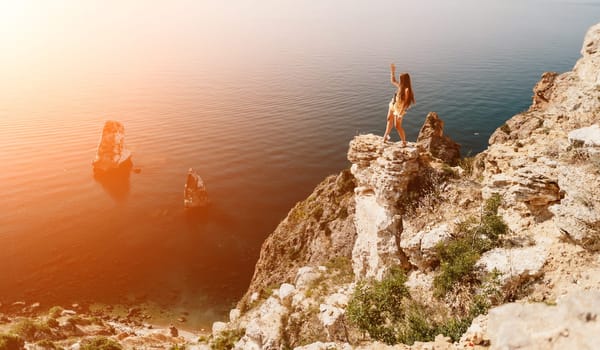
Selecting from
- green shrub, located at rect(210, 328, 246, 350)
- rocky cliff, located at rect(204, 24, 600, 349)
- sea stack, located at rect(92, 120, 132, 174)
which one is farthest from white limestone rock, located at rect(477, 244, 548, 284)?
sea stack, located at rect(92, 120, 132, 174)

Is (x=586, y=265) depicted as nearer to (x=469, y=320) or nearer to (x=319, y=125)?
(x=469, y=320)

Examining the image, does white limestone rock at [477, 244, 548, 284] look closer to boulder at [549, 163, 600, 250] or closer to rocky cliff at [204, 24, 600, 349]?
rocky cliff at [204, 24, 600, 349]

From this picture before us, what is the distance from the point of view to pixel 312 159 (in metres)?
78.7

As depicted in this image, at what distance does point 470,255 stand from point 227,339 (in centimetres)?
1877

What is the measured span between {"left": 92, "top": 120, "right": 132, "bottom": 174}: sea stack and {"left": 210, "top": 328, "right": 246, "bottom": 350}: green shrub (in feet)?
213

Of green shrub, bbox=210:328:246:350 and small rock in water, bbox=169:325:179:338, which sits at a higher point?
green shrub, bbox=210:328:246:350

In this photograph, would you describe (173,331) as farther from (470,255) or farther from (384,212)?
(470,255)

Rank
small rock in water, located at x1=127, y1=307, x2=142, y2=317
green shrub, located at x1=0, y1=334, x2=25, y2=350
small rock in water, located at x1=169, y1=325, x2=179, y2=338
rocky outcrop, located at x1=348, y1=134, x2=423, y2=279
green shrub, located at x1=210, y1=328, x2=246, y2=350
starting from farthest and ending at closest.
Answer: small rock in water, located at x1=127, y1=307, x2=142, y2=317, small rock in water, located at x1=169, y1=325, x2=179, y2=338, green shrub, located at x1=0, y1=334, x2=25, y2=350, green shrub, located at x1=210, y1=328, x2=246, y2=350, rocky outcrop, located at x1=348, y1=134, x2=423, y2=279

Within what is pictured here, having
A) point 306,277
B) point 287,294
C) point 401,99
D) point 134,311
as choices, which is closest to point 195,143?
point 134,311

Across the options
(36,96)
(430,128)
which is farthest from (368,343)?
(36,96)

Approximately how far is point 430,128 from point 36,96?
140514mm

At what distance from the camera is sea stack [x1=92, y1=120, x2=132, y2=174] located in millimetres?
75750

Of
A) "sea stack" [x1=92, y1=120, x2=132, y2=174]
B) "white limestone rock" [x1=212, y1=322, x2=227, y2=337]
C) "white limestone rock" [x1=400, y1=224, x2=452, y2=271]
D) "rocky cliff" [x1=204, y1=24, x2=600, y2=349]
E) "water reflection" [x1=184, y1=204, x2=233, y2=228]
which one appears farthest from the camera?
"sea stack" [x1=92, y1=120, x2=132, y2=174]

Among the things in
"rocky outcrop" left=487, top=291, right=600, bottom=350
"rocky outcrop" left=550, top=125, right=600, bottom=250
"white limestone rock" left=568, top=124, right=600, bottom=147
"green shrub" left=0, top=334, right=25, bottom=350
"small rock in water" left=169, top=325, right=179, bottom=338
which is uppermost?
"white limestone rock" left=568, top=124, right=600, bottom=147
